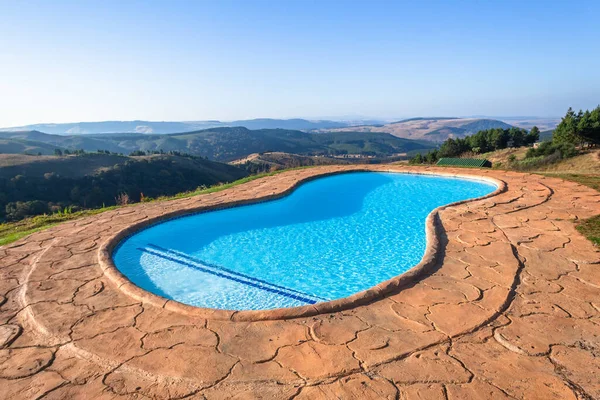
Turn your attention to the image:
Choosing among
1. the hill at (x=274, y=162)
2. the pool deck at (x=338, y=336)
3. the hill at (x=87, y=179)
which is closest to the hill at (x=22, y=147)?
the hill at (x=87, y=179)

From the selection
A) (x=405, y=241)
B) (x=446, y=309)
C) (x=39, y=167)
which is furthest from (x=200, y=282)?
(x=39, y=167)

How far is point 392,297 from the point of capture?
420 centimetres

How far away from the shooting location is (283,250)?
737 cm

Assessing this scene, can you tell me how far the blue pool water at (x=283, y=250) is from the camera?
18.2ft

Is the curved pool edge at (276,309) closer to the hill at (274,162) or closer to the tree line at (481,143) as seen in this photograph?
the tree line at (481,143)

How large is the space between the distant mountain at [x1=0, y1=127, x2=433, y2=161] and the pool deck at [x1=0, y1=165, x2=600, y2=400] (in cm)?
11924

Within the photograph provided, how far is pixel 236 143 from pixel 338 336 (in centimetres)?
14059

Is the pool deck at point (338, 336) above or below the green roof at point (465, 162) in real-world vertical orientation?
below

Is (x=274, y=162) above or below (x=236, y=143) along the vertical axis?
below

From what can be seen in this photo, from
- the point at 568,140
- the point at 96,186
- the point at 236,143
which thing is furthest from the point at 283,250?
the point at 236,143

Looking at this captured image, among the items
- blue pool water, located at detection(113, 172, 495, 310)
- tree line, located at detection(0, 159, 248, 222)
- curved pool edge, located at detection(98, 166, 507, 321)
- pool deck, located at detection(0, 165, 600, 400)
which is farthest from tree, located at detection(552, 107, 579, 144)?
tree line, located at detection(0, 159, 248, 222)

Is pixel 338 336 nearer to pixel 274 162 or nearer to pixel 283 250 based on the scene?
pixel 283 250

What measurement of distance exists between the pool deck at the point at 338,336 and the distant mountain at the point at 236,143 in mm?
119238

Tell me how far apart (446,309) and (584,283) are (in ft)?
6.72
